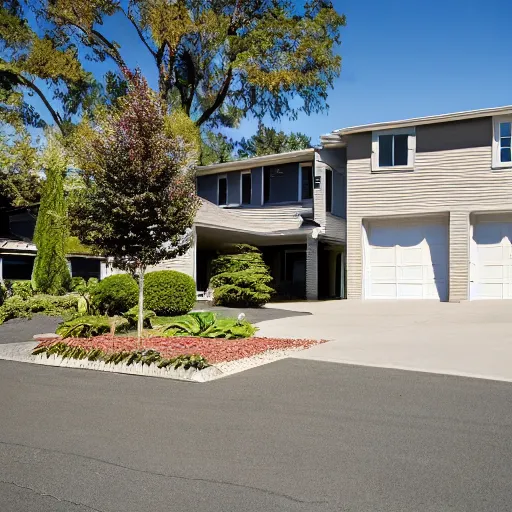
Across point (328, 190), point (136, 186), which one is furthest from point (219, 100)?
point (136, 186)

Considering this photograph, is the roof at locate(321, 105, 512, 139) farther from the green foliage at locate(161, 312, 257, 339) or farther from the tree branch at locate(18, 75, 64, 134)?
the tree branch at locate(18, 75, 64, 134)

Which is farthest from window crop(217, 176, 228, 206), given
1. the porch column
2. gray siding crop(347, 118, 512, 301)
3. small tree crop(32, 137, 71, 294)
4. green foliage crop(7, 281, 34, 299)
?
green foliage crop(7, 281, 34, 299)

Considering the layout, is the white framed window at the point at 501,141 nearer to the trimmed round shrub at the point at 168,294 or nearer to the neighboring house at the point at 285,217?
the neighboring house at the point at 285,217

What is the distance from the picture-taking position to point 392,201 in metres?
20.2

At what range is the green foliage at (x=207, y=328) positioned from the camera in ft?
39.4

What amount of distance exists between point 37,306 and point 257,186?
11.1 m

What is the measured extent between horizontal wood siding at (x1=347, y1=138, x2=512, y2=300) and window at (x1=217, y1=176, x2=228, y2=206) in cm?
697

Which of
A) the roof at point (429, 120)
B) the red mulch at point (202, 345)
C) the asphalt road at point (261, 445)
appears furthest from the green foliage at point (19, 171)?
the asphalt road at point (261, 445)

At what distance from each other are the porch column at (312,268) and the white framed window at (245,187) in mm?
4230

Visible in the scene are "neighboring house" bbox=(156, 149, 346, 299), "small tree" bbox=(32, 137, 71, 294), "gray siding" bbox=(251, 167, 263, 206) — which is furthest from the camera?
"gray siding" bbox=(251, 167, 263, 206)

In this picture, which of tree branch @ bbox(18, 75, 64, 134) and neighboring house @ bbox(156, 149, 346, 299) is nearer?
neighboring house @ bbox(156, 149, 346, 299)

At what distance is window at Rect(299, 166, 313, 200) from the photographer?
23.8m

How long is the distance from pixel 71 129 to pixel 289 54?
12.5 m

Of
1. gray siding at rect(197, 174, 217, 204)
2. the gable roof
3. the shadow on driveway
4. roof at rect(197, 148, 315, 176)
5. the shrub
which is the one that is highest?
the gable roof
